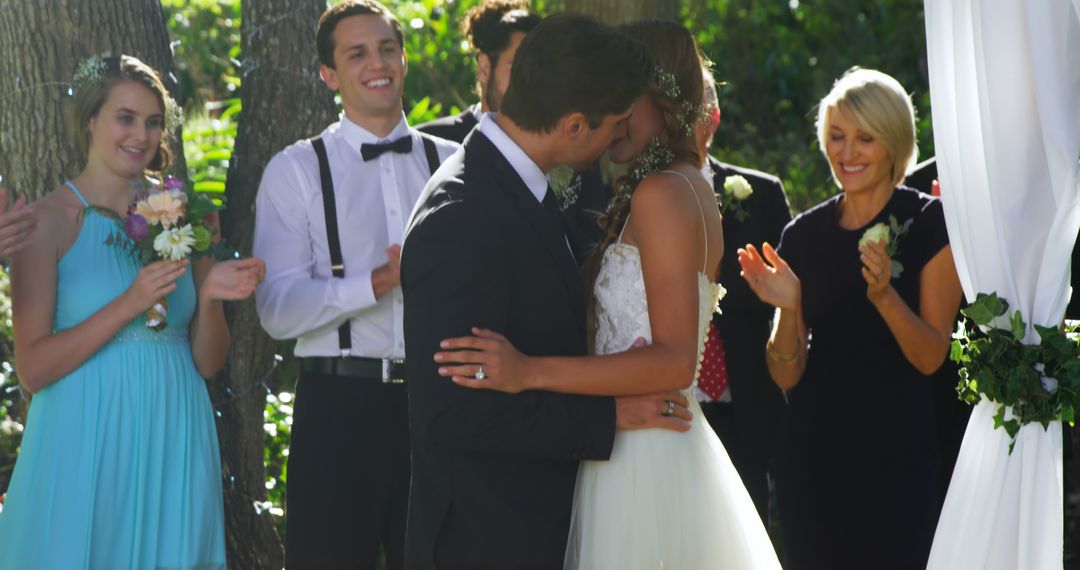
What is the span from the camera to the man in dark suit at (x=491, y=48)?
16.7ft

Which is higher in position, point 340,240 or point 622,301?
point 340,240

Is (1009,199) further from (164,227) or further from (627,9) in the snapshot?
(627,9)

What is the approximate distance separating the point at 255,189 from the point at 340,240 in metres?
0.86

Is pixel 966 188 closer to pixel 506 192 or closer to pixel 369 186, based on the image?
pixel 506 192

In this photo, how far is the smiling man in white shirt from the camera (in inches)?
160

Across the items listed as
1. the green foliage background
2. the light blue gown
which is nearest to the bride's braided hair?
the light blue gown

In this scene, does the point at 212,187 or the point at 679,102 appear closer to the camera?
the point at 679,102

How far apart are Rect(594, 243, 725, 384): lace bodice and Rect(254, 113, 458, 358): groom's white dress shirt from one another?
1057mm

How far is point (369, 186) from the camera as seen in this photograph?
4336mm

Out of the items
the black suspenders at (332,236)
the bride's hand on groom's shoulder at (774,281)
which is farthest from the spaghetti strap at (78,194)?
the bride's hand on groom's shoulder at (774,281)

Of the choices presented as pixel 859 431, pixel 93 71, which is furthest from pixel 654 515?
pixel 93 71

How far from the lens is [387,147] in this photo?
436 cm

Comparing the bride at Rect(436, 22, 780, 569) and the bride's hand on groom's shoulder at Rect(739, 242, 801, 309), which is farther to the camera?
the bride's hand on groom's shoulder at Rect(739, 242, 801, 309)

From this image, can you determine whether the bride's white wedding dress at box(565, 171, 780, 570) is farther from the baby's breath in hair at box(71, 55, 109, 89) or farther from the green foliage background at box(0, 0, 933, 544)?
the green foliage background at box(0, 0, 933, 544)
